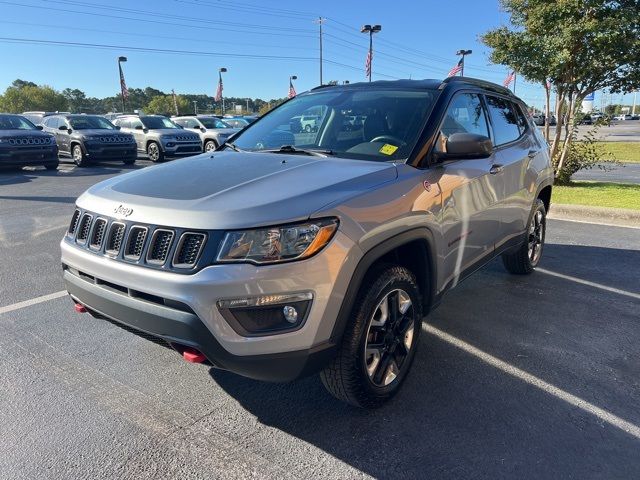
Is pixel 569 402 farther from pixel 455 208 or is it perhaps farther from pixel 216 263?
pixel 216 263

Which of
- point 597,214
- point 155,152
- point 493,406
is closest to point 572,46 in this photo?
point 597,214

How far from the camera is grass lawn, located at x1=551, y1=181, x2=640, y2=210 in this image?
8641 mm

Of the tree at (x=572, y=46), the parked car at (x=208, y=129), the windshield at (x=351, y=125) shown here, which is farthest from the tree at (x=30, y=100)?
the windshield at (x=351, y=125)

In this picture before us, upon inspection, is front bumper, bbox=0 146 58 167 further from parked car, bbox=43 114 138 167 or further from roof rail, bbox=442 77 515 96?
roof rail, bbox=442 77 515 96

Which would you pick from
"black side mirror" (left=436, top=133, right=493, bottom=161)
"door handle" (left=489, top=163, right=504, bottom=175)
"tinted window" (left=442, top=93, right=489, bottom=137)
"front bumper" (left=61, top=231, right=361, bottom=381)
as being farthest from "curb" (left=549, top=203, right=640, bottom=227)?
"front bumper" (left=61, top=231, right=361, bottom=381)

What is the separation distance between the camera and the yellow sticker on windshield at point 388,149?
3.05 metres

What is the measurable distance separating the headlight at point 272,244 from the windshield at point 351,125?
1.01 m

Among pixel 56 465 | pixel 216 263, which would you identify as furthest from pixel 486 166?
pixel 56 465

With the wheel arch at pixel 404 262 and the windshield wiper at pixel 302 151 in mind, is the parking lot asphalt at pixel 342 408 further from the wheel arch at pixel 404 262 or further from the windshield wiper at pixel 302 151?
the windshield wiper at pixel 302 151

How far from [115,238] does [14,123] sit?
566 inches

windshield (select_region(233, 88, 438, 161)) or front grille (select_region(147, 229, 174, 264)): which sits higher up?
windshield (select_region(233, 88, 438, 161))

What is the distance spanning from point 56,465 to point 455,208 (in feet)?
8.61

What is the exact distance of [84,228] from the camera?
277 cm

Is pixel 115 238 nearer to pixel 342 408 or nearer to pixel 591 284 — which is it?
pixel 342 408
